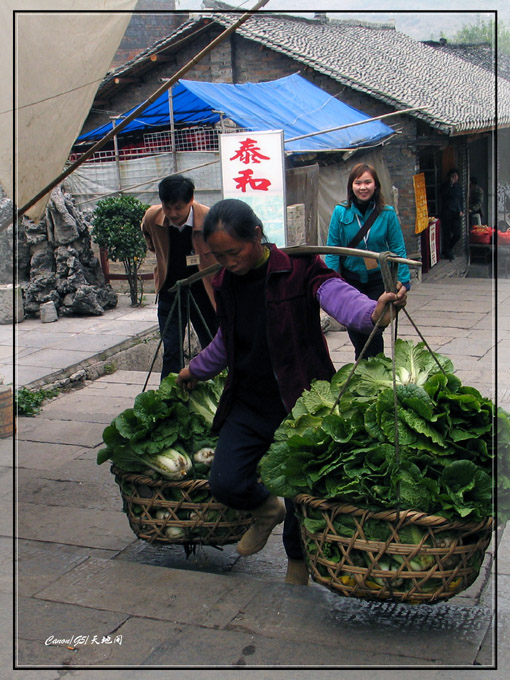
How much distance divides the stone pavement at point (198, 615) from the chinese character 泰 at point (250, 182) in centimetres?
496

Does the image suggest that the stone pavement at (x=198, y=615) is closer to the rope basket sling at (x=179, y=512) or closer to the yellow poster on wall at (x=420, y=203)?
the rope basket sling at (x=179, y=512)

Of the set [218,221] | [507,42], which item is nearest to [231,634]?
[218,221]

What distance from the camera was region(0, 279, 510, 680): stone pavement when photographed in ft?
8.19

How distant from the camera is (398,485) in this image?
8.05 ft

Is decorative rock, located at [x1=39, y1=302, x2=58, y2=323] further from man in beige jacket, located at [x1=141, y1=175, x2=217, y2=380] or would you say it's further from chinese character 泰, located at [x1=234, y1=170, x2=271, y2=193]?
man in beige jacket, located at [x1=141, y1=175, x2=217, y2=380]

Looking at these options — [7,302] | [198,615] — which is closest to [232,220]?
[198,615]

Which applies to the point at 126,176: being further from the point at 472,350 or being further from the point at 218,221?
the point at 218,221

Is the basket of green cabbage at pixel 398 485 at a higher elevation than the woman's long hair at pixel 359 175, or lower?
lower

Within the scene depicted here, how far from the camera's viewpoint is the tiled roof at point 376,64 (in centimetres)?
1311

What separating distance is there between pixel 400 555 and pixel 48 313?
7.14 metres

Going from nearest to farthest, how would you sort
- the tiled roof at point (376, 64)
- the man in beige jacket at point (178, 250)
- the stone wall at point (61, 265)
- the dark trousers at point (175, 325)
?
the man in beige jacket at point (178, 250)
the dark trousers at point (175, 325)
the stone wall at point (61, 265)
the tiled roof at point (376, 64)

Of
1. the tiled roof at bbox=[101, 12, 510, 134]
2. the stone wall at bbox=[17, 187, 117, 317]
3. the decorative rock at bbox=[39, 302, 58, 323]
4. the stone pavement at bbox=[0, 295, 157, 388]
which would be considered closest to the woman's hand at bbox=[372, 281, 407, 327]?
the stone pavement at bbox=[0, 295, 157, 388]

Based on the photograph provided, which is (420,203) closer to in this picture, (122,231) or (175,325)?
(122,231)

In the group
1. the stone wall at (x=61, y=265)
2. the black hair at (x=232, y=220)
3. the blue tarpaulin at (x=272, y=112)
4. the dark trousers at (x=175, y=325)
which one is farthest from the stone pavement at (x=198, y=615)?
the blue tarpaulin at (x=272, y=112)
